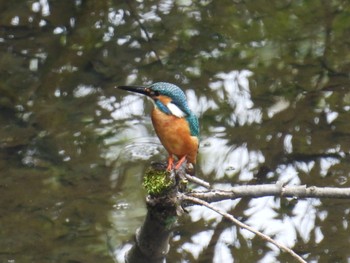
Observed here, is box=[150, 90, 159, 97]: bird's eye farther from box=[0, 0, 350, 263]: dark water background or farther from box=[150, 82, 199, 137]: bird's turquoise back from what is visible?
box=[0, 0, 350, 263]: dark water background

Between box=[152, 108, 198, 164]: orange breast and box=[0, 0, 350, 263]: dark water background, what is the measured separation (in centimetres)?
132

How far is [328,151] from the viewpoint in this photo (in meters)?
4.25

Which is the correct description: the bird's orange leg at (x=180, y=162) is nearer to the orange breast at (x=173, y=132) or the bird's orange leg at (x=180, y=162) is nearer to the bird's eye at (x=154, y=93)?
the orange breast at (x=173, y=132)

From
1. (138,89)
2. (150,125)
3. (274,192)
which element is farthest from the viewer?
(150,125)

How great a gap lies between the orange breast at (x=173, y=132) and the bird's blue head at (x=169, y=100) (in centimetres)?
1

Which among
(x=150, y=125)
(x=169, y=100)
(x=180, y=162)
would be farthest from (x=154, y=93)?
(x=150, y=125)

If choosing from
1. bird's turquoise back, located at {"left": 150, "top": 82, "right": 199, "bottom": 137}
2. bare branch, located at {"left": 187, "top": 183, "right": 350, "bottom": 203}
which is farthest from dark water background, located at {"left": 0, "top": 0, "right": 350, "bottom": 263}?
bare branch, located at {"left": 187, "top": 183, "right": 350, "bottom": 203}

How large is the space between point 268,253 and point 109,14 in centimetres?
210

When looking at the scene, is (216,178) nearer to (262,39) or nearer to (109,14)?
(262,39)

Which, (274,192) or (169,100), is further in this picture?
(169,100)

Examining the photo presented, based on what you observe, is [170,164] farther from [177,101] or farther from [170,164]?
[177,101]

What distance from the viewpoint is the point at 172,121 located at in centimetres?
208

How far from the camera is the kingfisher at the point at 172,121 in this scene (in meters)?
2.07

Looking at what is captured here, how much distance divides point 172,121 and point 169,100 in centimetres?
5
